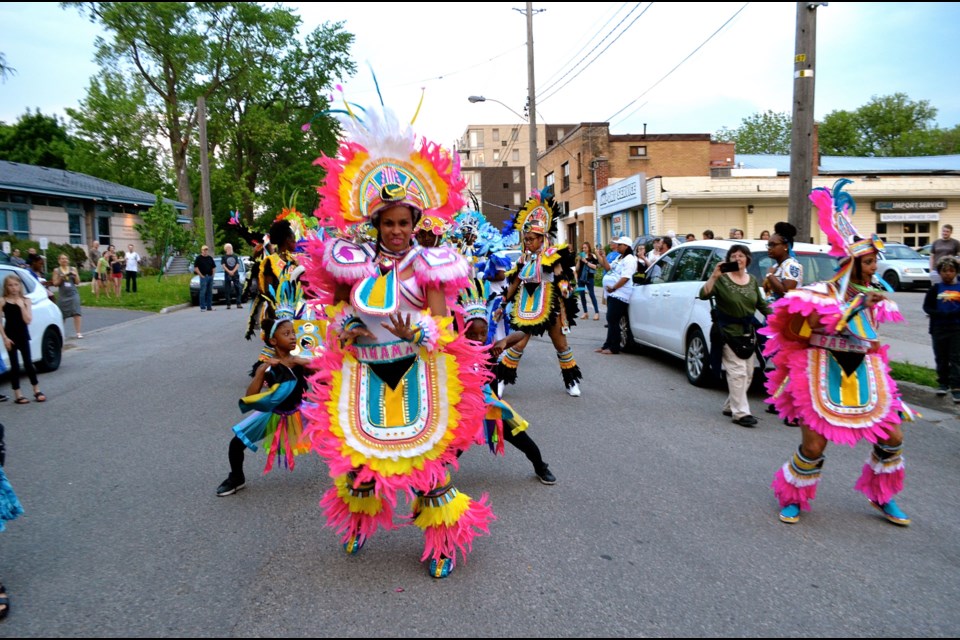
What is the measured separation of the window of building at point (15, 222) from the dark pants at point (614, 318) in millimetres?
24034

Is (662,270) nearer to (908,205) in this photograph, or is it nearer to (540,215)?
(540,215)

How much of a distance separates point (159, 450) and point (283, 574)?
294cm

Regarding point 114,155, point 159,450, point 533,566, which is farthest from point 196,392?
point 114,155

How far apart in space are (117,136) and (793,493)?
1788 inches

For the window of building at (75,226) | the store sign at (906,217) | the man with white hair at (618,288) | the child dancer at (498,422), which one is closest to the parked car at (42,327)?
the child dancer at (498,422)

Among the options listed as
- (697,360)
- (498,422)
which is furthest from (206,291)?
(498,422)

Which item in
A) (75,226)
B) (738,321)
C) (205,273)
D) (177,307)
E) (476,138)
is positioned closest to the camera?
(738,321)

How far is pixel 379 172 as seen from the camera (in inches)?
131

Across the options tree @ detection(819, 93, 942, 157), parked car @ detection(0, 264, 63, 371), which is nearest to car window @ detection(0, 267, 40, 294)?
parked car @ detection(0, 264, 63, 371)

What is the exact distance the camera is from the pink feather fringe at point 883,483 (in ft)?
13.5

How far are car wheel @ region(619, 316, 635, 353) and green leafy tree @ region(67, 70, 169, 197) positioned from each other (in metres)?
37.9

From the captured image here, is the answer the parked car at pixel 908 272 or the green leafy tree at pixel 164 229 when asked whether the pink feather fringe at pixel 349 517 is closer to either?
the parked car at pixel 908 272

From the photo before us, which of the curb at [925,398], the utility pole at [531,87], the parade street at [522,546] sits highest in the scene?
the utility pole at [531,87]

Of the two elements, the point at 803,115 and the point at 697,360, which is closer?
the point at 697,360
